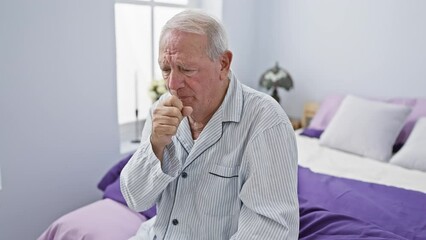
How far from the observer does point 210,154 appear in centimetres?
103

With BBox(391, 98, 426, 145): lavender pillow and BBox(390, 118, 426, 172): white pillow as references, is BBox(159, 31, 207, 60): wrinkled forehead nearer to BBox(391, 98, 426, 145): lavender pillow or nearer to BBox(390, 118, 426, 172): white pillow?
BBox(390, 118, 426, 172): white pillow

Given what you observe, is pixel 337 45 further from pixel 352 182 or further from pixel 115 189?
pixel 115 189

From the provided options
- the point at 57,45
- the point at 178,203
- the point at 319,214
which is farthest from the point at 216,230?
the point at 57,45

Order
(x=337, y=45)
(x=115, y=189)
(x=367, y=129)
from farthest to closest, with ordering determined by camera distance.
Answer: (x=337, y=45) < (x=367, y=129) < (x=115, y=189)

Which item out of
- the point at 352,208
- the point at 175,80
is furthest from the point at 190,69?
the point at 352,208

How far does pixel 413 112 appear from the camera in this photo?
2.42 meters

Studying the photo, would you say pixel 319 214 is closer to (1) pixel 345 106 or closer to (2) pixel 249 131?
(2) pixel 249 131

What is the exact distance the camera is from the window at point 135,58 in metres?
2.50

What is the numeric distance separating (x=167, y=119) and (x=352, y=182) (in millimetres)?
1110

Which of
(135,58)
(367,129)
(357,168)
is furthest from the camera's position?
(135,58)

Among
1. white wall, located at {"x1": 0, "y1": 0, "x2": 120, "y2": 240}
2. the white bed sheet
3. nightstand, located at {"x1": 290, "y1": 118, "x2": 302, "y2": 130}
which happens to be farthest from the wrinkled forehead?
nightstand, located at {"x1": 290, "y1": 118, "x2": 302, "y2": 130}

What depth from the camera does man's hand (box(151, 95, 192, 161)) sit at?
974mm

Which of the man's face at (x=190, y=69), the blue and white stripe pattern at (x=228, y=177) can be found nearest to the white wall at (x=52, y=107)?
the blue and white stripe pattern at (x=228, y=177)

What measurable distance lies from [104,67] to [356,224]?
156 centimetres
